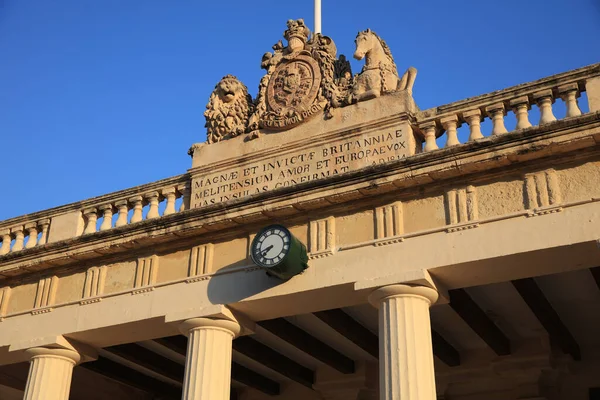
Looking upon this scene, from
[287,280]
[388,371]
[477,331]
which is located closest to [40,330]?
[287,280]

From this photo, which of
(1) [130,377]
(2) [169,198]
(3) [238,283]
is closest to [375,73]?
(3) [238,283]

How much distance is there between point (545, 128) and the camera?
15.2 metres

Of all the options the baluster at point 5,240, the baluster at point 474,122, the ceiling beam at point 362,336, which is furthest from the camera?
the baluster at point 5,240

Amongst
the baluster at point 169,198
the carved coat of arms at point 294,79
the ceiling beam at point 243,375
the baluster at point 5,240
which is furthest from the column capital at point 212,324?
the baluster at point 5,240

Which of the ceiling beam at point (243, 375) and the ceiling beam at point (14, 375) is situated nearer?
the ceiling beam at point (243, 375)

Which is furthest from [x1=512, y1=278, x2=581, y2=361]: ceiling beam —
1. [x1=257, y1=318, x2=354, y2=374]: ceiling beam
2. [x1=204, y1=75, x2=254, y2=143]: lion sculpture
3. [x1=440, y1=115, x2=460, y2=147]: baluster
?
[x1=204, y1=75, x2=254, y2=143]: lion sculpture

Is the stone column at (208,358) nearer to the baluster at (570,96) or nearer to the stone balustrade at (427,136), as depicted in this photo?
the stone balustrade at (427,136)

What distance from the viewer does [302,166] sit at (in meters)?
18.6

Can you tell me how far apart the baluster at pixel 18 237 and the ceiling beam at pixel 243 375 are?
4402 millimetres

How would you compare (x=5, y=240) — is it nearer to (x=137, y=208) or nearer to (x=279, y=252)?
(x=137, y=208)

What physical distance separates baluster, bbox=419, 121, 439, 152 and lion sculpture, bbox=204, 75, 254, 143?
4654mm

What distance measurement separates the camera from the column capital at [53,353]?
1930cm

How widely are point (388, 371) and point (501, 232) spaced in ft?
10.8

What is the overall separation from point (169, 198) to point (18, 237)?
4688 mm
